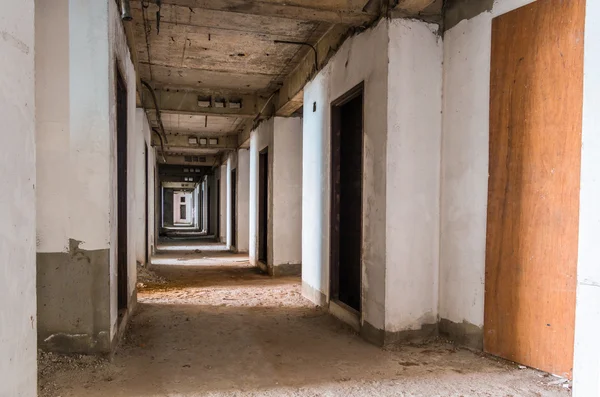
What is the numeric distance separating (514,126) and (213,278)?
5.89m

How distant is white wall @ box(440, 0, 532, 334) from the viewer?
3.53m

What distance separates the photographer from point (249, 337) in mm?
4137

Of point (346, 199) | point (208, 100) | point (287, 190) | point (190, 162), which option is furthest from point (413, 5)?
point (190, 162)

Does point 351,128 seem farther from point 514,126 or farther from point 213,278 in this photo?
point 213,278

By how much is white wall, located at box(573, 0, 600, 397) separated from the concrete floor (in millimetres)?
824

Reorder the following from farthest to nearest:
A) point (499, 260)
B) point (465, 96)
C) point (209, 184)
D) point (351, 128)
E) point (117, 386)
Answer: point (209, 184)
point (351, 128)
point (465, 96)
point (499, 260)
point (117, 386)

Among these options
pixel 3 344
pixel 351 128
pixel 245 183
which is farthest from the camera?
pixel 245 183

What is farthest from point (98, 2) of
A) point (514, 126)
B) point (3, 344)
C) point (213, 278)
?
point (213, 278)

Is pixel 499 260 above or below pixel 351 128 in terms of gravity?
below

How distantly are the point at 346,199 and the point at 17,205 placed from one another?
13.1 feet

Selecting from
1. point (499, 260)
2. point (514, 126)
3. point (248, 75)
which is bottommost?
Answer: point (499, 260)

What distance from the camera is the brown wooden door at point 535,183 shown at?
290 centimetres

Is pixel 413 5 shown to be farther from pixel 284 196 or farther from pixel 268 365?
pixel 284 196

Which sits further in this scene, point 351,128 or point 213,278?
point 213,278
